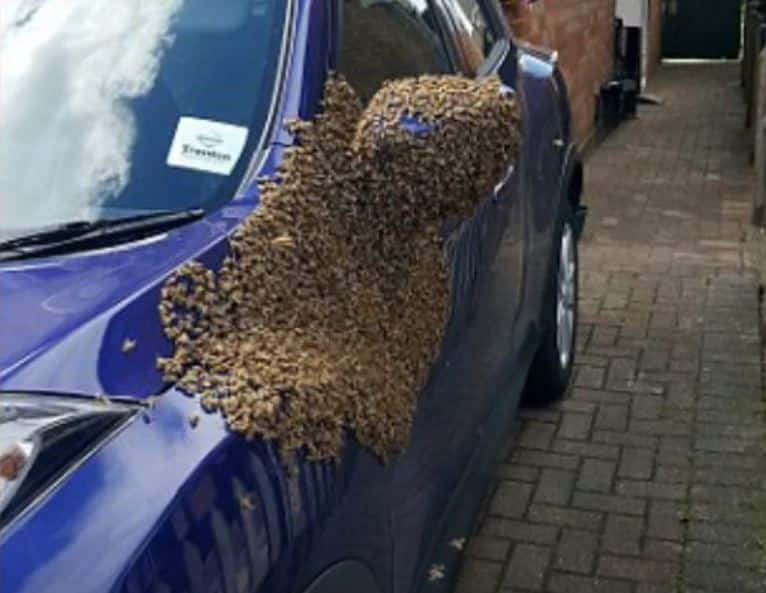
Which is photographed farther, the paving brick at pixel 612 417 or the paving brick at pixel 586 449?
the paving brick at pixel 612 417

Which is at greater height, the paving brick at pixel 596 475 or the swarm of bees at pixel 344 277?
the swarm of bees at pixel 344 277

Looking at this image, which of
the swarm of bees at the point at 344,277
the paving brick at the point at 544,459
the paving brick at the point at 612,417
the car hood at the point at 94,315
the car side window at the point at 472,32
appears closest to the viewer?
the car hood at the point at 94,315

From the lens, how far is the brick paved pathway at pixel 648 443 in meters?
3.33

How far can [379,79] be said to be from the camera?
8.33 ft

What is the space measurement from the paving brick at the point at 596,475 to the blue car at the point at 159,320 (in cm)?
60

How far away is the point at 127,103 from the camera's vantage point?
2.15 meters

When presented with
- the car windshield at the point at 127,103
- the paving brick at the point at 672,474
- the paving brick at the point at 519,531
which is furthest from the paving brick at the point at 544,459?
the car windshield at the point at 127,103

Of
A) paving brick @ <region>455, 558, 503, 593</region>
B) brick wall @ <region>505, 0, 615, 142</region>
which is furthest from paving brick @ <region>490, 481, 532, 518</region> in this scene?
brick wall @ <region>505, 0, 615, 142</region>

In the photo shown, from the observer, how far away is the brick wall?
6.86m

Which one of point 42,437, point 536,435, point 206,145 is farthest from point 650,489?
point 42,437

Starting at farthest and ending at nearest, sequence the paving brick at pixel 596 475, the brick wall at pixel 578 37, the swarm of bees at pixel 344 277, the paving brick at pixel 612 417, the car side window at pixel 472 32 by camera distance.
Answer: the brick wall at pixel 578 37, the paving brick at pixel 612 417, the paving brick at pixel 596 475, the car side window at pixel 472 32, the swarm of bees at pixel 344 277

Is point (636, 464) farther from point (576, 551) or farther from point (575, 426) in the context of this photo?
point (576, 551)

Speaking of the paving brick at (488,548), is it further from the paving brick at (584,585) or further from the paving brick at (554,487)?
the paving brick at (554,487)

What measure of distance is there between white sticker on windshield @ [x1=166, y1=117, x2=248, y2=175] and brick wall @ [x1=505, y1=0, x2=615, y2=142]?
176 inches
